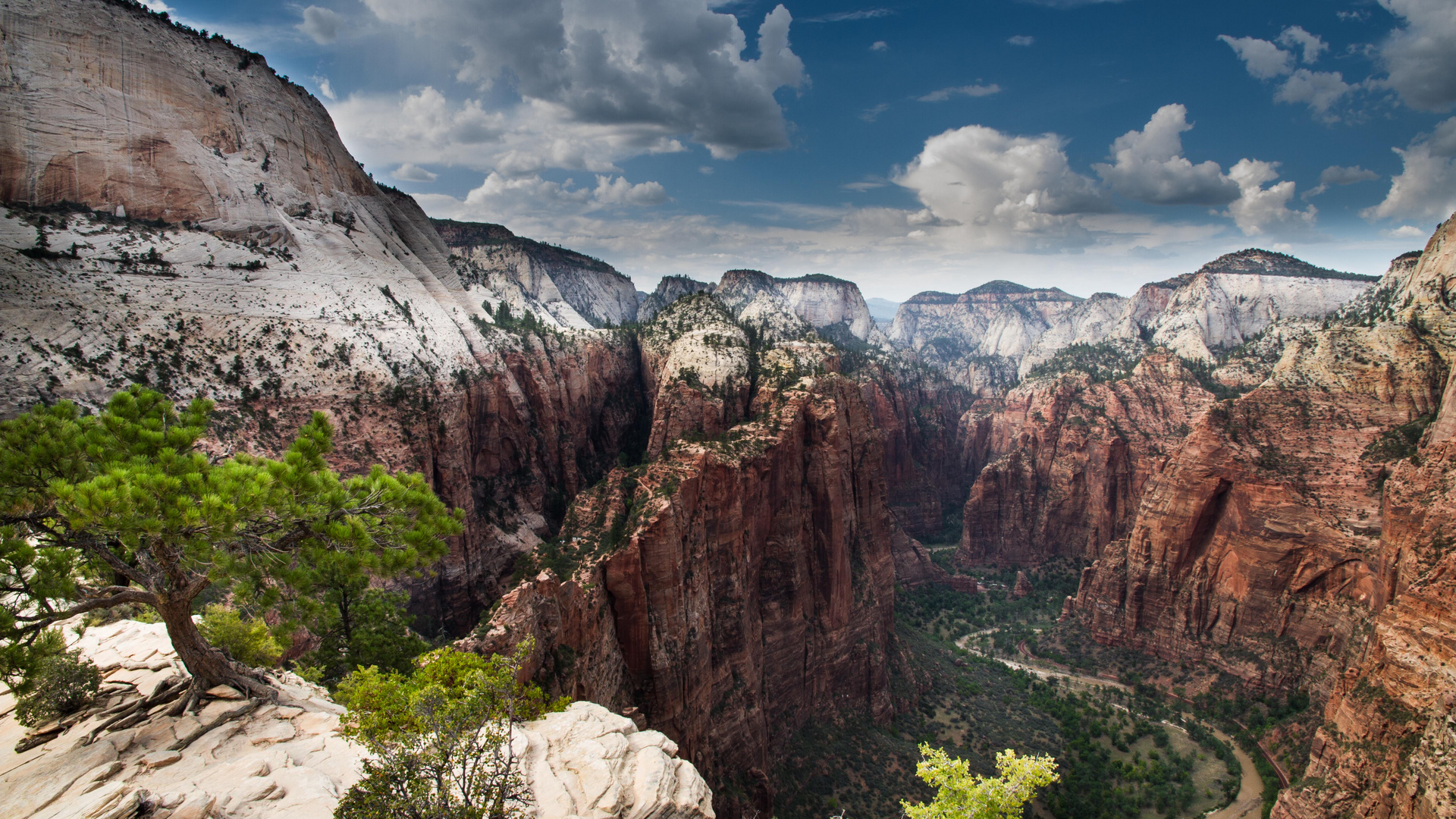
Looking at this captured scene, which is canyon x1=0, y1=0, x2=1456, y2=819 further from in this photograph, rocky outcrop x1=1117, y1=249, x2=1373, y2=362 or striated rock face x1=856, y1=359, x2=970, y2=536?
rocky outcrop x1=1117, y1=249, x2=1373, y2=362

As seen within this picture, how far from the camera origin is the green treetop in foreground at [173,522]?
363 inches

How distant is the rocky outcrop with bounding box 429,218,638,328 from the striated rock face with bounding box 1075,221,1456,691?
71.6 m

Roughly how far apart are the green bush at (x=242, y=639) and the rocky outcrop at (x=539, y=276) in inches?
2240

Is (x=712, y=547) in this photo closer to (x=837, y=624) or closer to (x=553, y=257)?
A: (x=837, y=624)

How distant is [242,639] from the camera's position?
55.1 ft

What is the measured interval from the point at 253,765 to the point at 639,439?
53.7 meters

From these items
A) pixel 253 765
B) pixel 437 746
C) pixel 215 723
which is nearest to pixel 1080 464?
pixel 437 746

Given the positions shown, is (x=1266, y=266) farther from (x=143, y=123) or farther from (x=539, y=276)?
(x=143, y=123)

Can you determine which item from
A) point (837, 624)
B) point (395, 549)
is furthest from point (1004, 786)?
point (837, 624)

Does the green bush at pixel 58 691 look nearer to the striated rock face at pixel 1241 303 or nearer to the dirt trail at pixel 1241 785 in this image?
the dirt trail at pixel 1241 785

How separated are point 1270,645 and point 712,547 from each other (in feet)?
160

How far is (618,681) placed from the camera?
27422mm

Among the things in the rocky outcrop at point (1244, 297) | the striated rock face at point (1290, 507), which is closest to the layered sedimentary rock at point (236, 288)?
the striated rock face at point (1290, 507)

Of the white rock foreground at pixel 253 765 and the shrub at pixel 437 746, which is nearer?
the shrub at pixel 437 746
